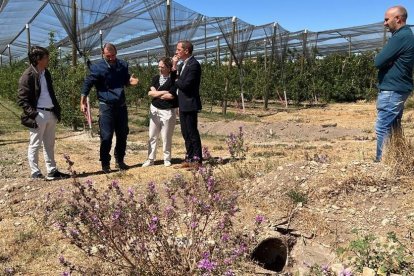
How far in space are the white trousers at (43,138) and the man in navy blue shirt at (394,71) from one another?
3.04 m

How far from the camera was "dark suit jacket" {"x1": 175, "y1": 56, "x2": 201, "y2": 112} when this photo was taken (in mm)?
4598

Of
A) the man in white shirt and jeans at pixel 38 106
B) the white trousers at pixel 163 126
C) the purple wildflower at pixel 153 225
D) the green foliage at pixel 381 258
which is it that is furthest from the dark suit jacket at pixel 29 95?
the green foliage at pixel 381 258

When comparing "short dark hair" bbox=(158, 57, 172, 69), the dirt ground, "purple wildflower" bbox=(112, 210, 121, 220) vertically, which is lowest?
the dirt ground

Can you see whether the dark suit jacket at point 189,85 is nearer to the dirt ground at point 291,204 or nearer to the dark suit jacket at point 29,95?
the dirt ground at point 291,204

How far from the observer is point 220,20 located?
17.7 metres

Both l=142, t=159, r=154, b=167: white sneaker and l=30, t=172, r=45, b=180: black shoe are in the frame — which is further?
l=142, t=159, r=154, b=167: white sneaker

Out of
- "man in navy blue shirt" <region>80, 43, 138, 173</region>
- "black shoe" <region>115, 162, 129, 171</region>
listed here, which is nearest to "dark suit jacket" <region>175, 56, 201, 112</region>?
"man in navy blue shirt" <region>80, 43, 138, 173</region>

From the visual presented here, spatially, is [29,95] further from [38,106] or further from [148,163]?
[148,163]

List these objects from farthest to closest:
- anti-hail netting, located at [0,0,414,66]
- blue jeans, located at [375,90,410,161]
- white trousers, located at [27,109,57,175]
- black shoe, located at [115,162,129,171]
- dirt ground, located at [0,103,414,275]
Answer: anti-hail netting, located at [0,0,414,66] < black shoe, located at [115,162,129,171] < white trousers, located at [27,109,57,175] < blue jeans, located at [375,90,410,161] < dirt ground, located at [0,103,414,275]

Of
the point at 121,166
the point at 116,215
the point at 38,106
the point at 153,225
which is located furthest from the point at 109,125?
the point at 153,225

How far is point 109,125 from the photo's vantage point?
4910 mm

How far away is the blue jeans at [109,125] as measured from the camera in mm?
4887

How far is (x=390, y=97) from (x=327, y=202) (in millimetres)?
1139

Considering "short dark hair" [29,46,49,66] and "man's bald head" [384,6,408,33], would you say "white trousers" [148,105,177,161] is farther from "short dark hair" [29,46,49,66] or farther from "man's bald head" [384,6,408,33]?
"man's bald head" [384,6,408,33]
